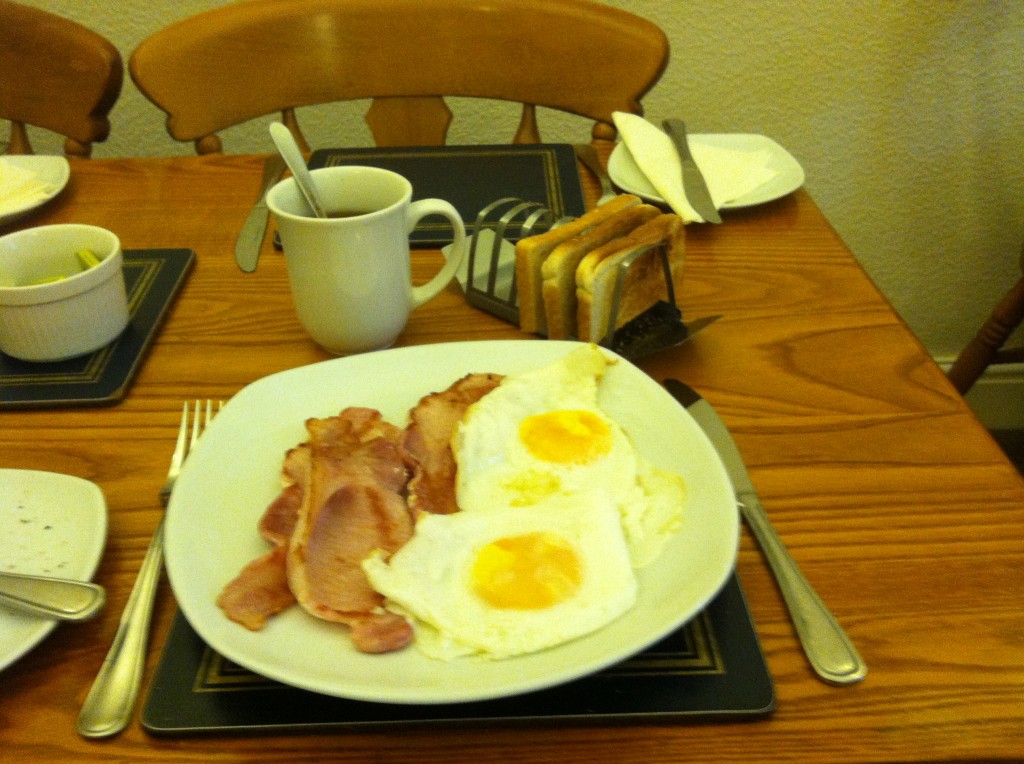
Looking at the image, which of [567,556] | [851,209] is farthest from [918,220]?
[567,556]

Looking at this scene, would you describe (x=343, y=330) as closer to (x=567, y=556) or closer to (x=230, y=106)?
(x=567, y=556)

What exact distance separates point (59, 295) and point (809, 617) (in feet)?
2.47

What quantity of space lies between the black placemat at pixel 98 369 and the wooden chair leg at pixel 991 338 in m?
1.49

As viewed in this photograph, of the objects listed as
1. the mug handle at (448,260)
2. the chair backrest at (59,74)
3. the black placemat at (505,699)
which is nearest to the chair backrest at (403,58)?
the chair backrest at (59,74)

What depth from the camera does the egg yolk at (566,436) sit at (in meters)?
0.67

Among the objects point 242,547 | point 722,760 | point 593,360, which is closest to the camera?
point 722,760

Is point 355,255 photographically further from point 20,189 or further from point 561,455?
point 20,189

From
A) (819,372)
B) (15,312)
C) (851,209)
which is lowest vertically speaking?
(851,209)

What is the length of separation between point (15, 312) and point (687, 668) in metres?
0.72

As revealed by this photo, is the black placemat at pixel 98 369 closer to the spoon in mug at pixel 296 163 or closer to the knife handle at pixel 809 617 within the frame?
the spoon in mug at pixel 296 163

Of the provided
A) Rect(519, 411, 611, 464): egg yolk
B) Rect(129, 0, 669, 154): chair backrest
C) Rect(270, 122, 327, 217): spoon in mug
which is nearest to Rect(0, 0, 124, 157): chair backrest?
Rect(129, 0, 669, 154): chair backrest

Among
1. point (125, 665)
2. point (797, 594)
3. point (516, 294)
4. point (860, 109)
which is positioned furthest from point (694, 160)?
point (125, 665)

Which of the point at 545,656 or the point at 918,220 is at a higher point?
the point at 545,656

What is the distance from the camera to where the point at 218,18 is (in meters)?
1.40
